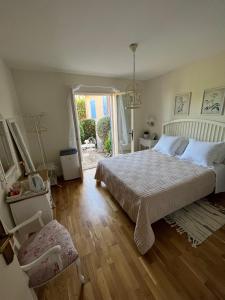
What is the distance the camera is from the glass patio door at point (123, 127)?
3818 millimetres

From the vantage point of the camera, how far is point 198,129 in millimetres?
2896

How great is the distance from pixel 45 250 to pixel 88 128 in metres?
5.50

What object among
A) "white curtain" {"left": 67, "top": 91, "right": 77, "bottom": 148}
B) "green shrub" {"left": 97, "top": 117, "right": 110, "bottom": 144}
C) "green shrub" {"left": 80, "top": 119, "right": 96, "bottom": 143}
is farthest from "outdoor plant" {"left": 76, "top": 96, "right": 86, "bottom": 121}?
"white curtain" {"left": 67, "top": 91, "right": 77, "bottom": 148}

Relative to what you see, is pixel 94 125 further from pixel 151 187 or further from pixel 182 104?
pixel 151 187

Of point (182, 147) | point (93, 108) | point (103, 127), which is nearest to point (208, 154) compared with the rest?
point (182, 147)

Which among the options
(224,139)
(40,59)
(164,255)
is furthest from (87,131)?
(164,255)

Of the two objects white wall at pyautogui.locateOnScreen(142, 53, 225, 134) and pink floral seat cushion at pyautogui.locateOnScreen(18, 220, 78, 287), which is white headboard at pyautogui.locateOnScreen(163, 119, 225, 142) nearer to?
white wall at pyautogui.locateOnScreen(142, 53, 225, 134)

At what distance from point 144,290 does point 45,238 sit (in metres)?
1.01

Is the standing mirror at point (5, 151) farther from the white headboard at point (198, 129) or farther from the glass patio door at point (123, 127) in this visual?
the white headboard at point (198, 129)

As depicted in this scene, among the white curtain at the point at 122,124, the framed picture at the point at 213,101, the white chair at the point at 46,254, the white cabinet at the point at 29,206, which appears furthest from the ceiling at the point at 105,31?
the white chair at the point at 46,254

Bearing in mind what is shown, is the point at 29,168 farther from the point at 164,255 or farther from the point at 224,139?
the point at 224,139

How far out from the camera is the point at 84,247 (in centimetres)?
169

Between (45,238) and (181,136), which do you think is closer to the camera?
(45,238)

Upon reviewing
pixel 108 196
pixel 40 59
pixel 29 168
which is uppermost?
pixel 40 59
